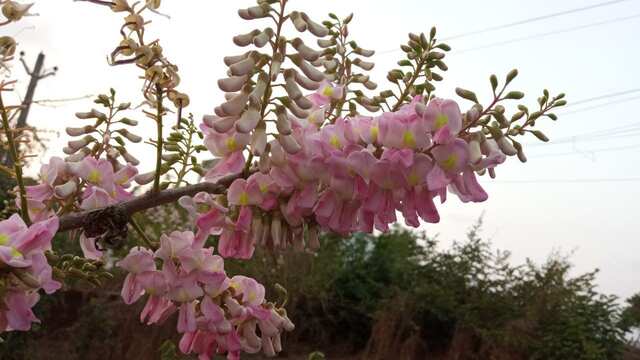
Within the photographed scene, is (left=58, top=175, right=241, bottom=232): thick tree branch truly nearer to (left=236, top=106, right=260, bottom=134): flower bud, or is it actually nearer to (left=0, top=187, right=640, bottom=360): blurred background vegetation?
(left=236, top=106, right=260, bottom=134): flower bud

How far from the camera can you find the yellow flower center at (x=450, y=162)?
914mm

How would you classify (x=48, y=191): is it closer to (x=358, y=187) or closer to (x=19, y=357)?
(x=358, y=187)

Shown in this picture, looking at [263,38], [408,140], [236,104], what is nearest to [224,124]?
[236,104]

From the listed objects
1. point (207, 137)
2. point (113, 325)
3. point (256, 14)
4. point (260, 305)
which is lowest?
point (113, 325)

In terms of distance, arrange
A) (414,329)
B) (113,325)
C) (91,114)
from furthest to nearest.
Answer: (414,329), (113,325), (91,114)

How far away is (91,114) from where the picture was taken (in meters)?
1.14

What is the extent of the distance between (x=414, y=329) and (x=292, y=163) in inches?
289

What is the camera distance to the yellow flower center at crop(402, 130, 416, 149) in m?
0.91

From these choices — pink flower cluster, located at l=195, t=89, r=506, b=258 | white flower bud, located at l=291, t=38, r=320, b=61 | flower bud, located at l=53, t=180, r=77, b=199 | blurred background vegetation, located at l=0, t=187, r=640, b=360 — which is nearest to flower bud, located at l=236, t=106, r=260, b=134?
pink flower cluster, located at l=195, t=89, r=506, b=258

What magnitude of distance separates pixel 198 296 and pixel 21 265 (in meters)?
0.32

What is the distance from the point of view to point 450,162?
92 cm

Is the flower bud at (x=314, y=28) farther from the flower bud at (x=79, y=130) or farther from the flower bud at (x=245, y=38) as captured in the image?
the flower bud at (x=79, y=130)

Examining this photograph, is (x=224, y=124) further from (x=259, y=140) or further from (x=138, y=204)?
(x=138, y=204)

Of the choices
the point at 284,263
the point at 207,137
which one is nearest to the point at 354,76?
the point at 207,137
